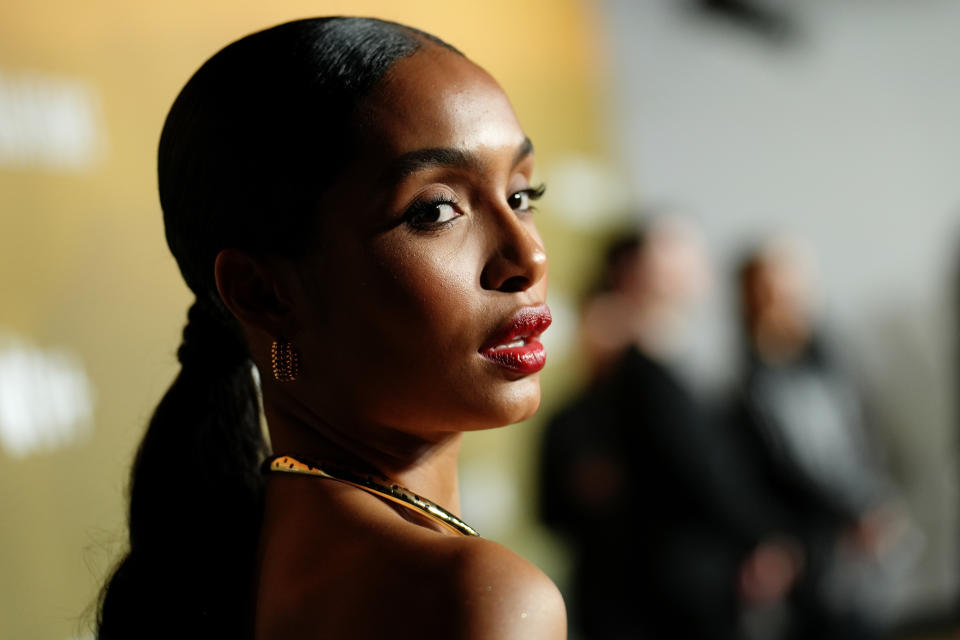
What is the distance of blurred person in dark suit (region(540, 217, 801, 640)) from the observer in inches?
97.8

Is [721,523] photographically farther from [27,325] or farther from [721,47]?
[721,47]

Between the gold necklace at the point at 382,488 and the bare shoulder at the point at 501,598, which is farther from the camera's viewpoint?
the gold necklace at the point at 382,488

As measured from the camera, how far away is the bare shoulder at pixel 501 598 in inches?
28.2

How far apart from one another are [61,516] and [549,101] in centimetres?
209

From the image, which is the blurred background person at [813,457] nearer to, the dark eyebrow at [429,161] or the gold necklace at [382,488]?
the gold necklace at [382,488]

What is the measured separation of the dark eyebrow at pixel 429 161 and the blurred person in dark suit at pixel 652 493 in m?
1.68

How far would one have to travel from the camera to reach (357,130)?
843 millimetres

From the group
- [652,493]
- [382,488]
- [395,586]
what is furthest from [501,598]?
[652,493]

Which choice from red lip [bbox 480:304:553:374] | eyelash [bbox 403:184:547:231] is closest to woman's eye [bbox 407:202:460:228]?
eyelash [bbox 403:184:547:231]

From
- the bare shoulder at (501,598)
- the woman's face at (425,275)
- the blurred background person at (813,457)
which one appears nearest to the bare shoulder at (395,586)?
the bare shoulder at (501,598)

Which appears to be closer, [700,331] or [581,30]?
[581,30]

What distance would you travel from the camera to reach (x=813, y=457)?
3.11 metres

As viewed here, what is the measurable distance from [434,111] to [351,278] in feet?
0.52

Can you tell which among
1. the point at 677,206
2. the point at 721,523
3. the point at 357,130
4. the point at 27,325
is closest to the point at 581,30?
the point at 677,206
